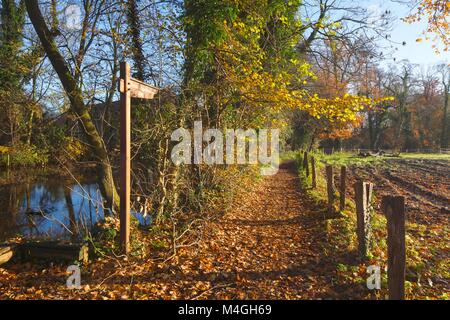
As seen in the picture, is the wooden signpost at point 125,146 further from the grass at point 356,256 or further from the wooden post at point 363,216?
the wooden post at point 363,216

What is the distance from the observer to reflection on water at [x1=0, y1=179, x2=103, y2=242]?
834 cm

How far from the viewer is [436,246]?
6.03 meters

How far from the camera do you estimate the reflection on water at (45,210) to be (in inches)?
328

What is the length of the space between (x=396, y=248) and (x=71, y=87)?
22.7 feet

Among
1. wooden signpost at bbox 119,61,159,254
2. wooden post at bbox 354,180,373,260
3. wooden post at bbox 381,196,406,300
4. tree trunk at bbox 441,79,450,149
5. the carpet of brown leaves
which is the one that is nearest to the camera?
wooden post at bbox 381,196,406,300

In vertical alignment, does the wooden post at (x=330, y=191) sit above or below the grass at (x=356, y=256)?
above

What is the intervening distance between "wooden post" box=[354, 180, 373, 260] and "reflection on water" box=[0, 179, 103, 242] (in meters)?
5.28

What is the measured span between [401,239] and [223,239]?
371 cm

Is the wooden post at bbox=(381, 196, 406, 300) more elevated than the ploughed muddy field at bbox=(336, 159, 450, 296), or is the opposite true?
the wooden post at bbox=(381, 196, 406, 300)

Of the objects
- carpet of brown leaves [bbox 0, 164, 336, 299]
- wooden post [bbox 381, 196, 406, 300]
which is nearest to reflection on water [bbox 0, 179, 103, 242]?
carpet of brown leaves [bbox 0, 164, 336, 299]

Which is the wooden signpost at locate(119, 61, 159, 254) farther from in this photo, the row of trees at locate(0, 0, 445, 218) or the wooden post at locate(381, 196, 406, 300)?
the wooden post at locate(381, 196, 406, 300)

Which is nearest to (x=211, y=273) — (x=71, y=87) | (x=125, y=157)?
(x=125, y=157)

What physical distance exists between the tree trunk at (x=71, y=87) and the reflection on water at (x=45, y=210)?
0.71 meters

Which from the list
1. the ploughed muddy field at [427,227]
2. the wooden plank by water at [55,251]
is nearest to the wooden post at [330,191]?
the ploughed muddy field at [427,227]
